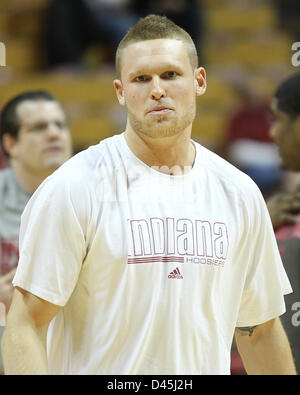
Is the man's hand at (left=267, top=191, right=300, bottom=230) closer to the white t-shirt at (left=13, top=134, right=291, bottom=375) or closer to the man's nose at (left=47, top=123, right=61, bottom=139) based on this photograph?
the white t-shirt at (left=13, top=134, right=291, bottom=375)

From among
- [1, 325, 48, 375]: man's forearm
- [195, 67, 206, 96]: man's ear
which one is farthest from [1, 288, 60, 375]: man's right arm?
[195, 67, 206, 96]: man's ear

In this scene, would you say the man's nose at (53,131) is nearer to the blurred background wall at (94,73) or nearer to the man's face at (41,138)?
the man's face at (41,138)

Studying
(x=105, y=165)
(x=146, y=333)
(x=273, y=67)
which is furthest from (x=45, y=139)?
(x=273, y=67)

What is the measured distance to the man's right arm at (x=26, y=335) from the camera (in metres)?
2.46

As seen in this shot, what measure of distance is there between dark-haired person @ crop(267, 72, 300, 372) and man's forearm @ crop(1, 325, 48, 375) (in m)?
1.02

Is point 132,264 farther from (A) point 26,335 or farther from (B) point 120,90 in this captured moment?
(B) point 120,90

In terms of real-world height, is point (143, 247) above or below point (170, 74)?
below

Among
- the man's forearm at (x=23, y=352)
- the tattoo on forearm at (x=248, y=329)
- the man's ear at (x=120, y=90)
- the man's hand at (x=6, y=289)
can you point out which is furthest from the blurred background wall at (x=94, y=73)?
the man's forearm at (x=23, y=352)

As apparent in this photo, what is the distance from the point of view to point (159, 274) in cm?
258

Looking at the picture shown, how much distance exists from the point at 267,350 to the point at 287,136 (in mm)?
1054

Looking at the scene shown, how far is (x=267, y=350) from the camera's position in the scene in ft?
9.37

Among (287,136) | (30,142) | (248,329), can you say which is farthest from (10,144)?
(248,329)

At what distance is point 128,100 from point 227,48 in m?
4.40

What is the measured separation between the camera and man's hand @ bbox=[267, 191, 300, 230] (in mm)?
3402
